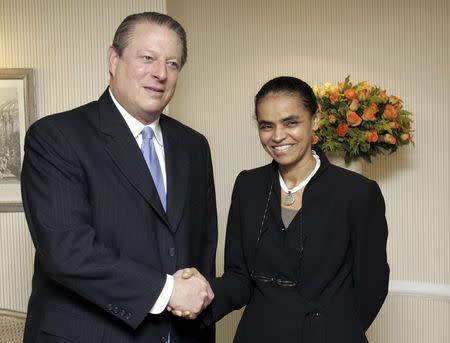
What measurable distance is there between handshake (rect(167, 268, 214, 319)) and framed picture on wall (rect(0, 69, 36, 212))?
73.1 inches

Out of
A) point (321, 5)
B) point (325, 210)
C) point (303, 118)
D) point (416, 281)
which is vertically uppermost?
point (321, 5)

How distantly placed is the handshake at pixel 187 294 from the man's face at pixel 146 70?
54cm

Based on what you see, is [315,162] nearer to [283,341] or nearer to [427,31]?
[283,341]

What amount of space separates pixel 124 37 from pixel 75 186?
54 cm

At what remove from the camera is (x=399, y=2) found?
398cm

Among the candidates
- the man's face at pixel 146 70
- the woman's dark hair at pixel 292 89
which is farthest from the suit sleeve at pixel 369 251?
the man's face at pixel 146 70

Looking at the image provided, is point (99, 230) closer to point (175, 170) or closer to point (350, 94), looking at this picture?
point (175, 170)

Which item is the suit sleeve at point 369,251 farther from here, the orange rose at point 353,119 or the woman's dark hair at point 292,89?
the orange rose at point 353,119

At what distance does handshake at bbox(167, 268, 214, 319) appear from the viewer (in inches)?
72.2

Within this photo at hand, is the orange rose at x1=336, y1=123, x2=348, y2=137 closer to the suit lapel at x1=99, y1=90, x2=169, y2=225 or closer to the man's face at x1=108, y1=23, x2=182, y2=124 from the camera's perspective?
the man's face at x1=108, y1=23, x2=182, y2=124

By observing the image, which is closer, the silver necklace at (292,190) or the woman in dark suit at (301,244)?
the woman in dark suit at (301,244)

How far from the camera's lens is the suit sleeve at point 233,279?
2.12 m

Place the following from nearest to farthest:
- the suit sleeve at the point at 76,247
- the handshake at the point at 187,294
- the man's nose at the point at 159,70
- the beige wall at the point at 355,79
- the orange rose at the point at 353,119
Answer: the suit sleeve at the point at 76,247 < the handshake at the point at 187,294 < the man's nose at the point at 159,70 < the orange rose at the point at 353,119 < the beige wall at the point at 355,79

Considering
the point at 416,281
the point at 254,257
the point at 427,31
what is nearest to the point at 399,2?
the point at 427,31
